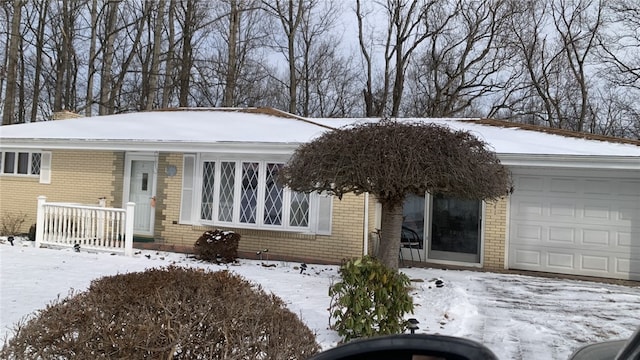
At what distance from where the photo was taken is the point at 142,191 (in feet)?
44.3

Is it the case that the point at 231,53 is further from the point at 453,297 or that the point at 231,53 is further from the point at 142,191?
the point at 453,297

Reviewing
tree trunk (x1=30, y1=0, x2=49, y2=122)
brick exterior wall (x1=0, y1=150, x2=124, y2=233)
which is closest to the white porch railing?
brick exterior wall (x1=0, y1=150, x2=124, y2=233)

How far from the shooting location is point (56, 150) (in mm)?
14055

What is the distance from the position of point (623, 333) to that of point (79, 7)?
2713 centimetres

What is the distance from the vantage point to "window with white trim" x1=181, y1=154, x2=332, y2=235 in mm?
11250

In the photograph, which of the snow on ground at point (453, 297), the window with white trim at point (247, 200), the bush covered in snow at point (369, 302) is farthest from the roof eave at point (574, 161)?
the bush covered in snow at point (369, 302)

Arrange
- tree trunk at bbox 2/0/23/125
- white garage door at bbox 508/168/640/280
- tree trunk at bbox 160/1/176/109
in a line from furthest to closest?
tree trunk at bbox 160/1/176/109
tree trunk at bbox 2/0/23/125
white garage door at bbox 508/168/640/280

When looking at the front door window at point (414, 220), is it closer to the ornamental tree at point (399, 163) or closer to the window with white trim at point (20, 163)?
the ornamental tree at point (399, 163)

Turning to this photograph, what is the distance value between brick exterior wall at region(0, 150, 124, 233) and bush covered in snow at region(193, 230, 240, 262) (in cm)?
407

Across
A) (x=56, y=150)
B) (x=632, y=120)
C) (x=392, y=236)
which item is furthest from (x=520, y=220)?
(x=632, y=120)

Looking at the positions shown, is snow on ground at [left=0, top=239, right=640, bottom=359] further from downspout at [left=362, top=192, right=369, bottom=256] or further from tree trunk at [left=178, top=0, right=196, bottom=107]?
tree trunk at [left=178, top=0, right=196, bottom=107]

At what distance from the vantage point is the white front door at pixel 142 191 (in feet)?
44.0

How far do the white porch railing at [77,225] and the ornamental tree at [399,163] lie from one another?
591 centimetres

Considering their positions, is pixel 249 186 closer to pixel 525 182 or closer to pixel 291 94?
pixel 525 182
